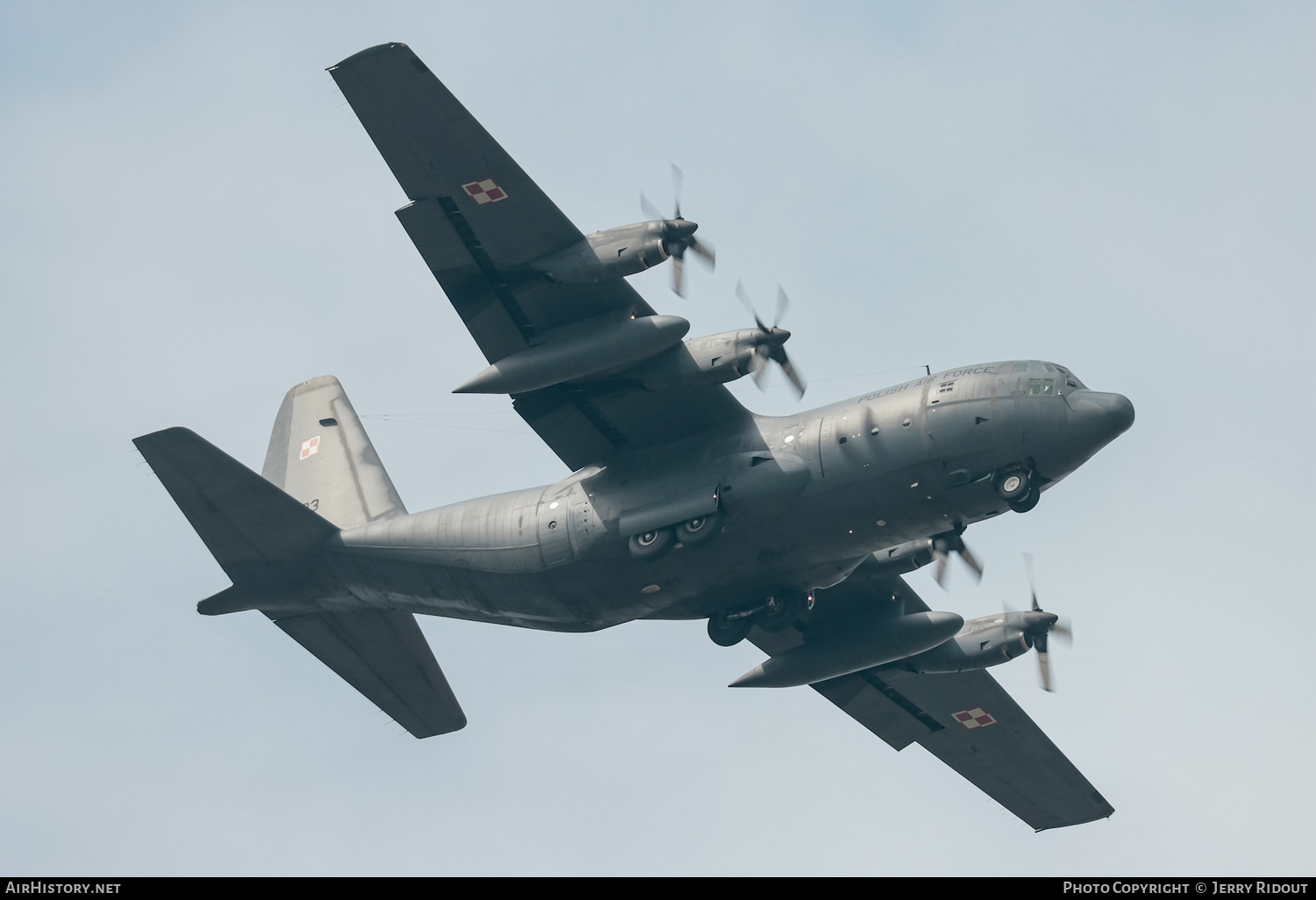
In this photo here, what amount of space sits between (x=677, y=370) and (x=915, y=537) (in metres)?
5.33

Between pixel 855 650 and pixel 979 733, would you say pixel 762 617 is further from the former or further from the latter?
pixel 979 733

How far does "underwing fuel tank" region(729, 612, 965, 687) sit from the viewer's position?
104 ft

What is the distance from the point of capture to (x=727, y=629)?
3016 centimetres

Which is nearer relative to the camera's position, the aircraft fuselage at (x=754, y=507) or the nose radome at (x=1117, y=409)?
the nose radome at (x=1117, y=409)

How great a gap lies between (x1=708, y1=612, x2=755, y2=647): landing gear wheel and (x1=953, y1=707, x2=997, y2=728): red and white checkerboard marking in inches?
312

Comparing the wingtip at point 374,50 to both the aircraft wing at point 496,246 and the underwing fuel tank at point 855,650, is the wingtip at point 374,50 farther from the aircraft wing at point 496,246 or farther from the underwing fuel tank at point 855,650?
the underwing fuel tank at point 855,650

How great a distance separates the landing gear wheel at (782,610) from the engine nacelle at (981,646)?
4.74 meters

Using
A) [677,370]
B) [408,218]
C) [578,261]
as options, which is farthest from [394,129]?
[677,370]

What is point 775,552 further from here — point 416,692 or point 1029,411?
point 416,692

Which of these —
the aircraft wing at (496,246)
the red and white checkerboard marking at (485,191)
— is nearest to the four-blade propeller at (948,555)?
the aircraft wing at (496,246)

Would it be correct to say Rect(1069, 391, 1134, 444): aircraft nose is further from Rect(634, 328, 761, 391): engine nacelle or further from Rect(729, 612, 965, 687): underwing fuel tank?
Rect(729, 612, 965, 687): underwing fuel tank

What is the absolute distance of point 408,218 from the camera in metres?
27.9

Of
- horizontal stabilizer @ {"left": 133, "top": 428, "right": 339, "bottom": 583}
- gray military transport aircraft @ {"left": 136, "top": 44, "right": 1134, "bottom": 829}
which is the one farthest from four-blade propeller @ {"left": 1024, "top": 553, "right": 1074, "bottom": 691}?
horizontal stabilizer @ {"left": 133, "top": 428, "right": 339, "bottom": 583}

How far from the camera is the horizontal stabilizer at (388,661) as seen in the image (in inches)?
1275
